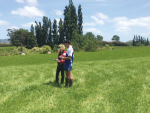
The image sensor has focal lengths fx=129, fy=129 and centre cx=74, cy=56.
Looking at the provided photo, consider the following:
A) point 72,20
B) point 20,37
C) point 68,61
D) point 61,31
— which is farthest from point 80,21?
point 68,61

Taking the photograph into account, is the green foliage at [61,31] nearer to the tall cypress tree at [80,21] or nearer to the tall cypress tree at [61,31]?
the tall cypress tree at [61,31]

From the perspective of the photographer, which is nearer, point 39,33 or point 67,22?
point 67,22

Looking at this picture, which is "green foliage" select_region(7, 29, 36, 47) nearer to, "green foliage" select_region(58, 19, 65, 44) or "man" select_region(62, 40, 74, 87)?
"green foliage" select_region(58, 19, 65, 44)

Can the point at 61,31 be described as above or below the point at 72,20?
below

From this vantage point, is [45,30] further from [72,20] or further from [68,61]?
[68,61]

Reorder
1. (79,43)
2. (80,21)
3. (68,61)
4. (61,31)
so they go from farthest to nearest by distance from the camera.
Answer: (61,31) < (80,21) < (79,43) < (68,61)

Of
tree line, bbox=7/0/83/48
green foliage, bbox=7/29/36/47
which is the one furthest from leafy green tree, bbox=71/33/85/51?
green foliage, bbox=7/29/36/47

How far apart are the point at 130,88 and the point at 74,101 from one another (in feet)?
8.97

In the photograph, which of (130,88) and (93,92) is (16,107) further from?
(130,88)

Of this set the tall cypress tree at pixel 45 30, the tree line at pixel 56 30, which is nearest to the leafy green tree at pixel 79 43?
the tree line at pixel 56 30

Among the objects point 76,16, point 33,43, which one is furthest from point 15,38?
point 76,16

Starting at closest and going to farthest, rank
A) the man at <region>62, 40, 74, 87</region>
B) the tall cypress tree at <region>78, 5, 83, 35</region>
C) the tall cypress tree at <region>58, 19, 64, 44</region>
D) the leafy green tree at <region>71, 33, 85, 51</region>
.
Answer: the man at <region>62, 40, 74, 87</region> → the leafy green tree at <region>71, 33, 85, 51</region> → the tall cypress tree at <region>78, 5, 83, 35</region> → the tall cypress tree at <region>58, 19, 64, 44</region>

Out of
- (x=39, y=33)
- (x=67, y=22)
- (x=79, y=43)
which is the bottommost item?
(x=79, y=43)

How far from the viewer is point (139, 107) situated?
430 centimetres
